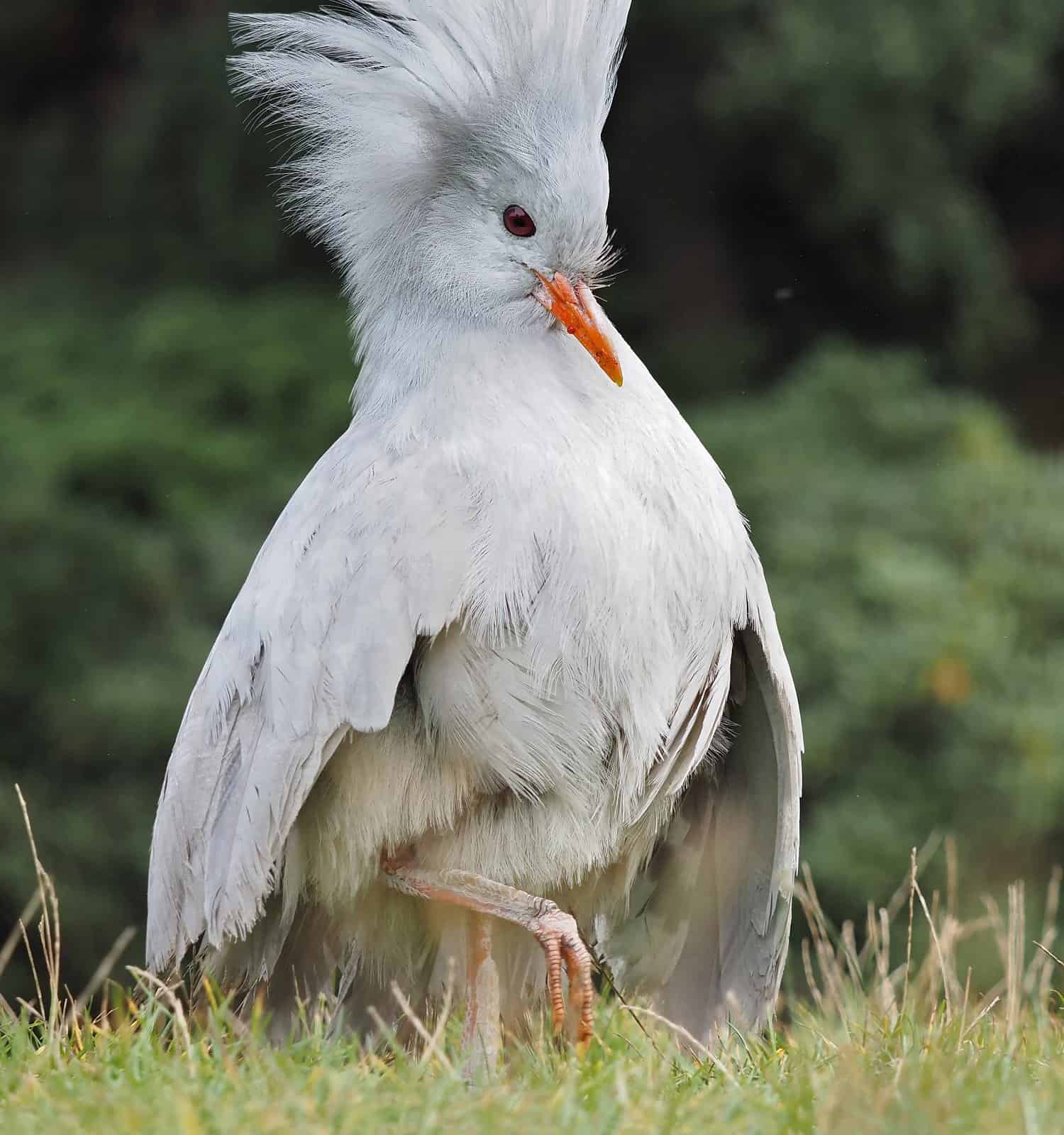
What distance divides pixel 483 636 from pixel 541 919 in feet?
1.81

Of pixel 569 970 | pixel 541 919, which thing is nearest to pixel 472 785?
pixel 541 919

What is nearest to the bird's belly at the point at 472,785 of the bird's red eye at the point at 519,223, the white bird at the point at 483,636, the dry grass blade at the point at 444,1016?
the white bird at the point at 483,636

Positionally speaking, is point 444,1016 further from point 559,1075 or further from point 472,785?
point 472,785

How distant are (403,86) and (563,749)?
1.45 m

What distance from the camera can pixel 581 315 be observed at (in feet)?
11.1

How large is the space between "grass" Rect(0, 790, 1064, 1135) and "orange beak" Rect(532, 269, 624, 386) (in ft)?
4.25

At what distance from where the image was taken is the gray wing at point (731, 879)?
3619 millimetres

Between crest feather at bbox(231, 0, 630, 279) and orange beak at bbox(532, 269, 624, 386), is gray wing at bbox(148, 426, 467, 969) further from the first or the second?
crest feather at bbox(231, 0, 630, 279)

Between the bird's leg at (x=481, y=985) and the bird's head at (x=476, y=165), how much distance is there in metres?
1.19

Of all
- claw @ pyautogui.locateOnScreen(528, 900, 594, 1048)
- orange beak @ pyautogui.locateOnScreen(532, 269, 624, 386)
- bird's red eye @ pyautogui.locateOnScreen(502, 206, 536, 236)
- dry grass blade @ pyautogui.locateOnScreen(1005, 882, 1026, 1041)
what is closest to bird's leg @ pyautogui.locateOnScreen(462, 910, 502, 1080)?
claw @ pyautogui.locateOnScreen(528, 900, 594, 1048)

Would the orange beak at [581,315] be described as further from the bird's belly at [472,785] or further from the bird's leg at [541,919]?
the bird's leg at [541,919]

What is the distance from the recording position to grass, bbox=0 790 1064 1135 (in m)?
2.52

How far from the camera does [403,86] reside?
360 cm

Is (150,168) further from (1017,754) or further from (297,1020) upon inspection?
(297,1020)
